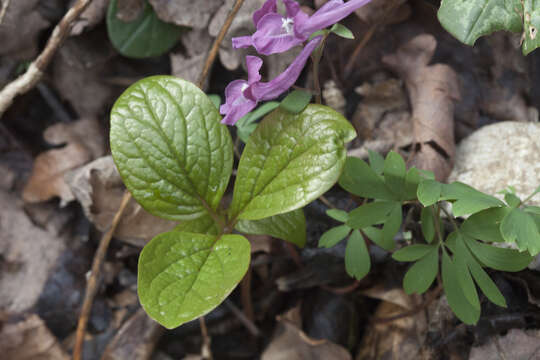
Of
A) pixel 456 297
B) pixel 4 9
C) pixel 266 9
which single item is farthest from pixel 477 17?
pixel 4 9

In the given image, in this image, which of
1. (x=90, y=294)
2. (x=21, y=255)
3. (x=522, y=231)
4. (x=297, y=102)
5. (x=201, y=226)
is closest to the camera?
(x=522, y=231)

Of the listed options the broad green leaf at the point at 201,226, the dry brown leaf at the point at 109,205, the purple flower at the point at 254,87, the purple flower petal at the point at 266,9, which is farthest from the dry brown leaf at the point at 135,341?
the purple flower petal at the point at 266,9

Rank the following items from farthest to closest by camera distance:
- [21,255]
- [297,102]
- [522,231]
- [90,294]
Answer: [21,255] → [90,294] → [297,102] → [522,231]

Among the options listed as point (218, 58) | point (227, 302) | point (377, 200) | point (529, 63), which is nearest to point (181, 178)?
point (377, 200)

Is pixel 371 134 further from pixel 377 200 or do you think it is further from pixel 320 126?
pixel 320 126

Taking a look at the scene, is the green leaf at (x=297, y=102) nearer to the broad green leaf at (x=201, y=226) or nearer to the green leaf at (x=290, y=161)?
the green leaf at (x=290, y=161)

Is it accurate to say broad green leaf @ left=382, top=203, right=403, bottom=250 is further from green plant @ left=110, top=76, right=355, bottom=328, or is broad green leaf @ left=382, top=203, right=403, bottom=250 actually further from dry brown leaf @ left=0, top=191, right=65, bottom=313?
dry brown leaf @ left=0, top=191, right=65, bottom=313

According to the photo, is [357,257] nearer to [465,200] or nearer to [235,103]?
[465,200]
